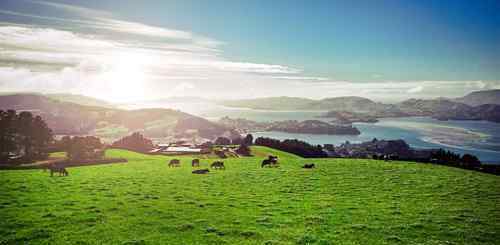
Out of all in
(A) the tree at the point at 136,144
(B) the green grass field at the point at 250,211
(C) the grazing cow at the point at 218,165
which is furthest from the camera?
(A) the tree at the point at 136,144

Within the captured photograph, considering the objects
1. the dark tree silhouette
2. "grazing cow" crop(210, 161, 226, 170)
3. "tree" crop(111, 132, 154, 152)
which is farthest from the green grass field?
"tree" crop(111, 132, 154, 152)

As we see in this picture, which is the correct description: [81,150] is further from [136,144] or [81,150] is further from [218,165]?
[218,165]

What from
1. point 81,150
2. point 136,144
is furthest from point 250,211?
point 136,144

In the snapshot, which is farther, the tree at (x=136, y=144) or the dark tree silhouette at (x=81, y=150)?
the tree at (x=136, y=144)

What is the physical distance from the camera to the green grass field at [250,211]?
12617 mm

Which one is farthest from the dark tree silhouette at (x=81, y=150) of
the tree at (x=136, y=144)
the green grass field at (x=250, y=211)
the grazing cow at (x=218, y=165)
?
the grazing cow at (x=218, y=165)

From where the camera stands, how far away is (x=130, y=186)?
2370cm

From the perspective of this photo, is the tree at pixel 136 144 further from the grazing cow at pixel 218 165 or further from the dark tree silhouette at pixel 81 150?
the grazing cow at pixel 218 165

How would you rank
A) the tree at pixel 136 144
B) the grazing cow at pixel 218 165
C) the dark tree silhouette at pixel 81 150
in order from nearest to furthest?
the grazing cow at pixel 218 165, the dark tree silhouette at pixel 81 150, the tree at pixel 136 144

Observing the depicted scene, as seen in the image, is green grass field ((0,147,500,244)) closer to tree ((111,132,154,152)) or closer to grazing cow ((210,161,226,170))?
→ grazing cow ((210,161,226,170))

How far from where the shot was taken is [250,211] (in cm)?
1644

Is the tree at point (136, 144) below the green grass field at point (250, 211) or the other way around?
below

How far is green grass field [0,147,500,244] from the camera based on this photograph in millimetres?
12617

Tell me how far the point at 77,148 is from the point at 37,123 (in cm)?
1903
